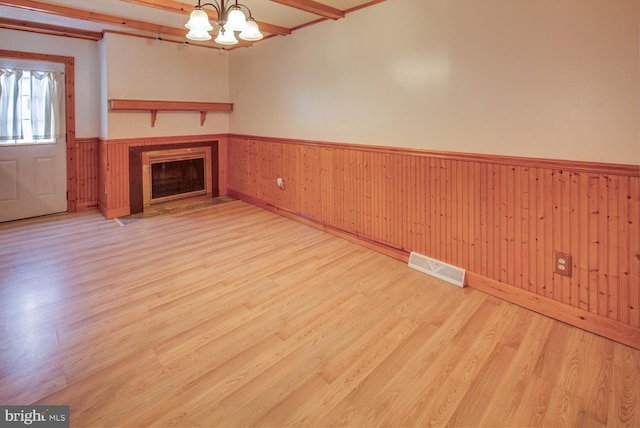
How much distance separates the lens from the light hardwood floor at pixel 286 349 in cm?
171

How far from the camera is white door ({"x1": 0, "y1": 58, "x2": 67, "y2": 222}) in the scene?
14.6ft

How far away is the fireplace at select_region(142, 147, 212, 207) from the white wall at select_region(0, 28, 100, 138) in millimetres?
849

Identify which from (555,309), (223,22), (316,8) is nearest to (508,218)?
(555,309)

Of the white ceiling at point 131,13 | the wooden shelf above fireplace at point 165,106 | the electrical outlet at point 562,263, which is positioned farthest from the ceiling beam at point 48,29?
the electrical outlet at point 562,263

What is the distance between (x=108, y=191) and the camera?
477 centimetres

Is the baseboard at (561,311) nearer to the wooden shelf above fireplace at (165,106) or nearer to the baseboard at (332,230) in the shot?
the baseboard at (332,230)

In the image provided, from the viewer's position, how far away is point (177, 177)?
18.2 feet

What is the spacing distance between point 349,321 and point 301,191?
243cm

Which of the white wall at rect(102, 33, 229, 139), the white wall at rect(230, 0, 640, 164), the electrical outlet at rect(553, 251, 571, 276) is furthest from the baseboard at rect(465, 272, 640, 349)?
the white wall at rect(102, 33, 229, 139)

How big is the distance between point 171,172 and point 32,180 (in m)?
1.67

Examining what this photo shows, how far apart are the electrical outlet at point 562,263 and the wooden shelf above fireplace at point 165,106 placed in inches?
187

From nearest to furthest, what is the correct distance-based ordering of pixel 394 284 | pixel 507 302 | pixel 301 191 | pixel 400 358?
1. pixel 400 358
2. pixel 507 302
3. pixel 394 284
4. pixel 301 191

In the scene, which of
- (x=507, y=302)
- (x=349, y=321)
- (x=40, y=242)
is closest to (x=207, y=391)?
(x=349, y=321)

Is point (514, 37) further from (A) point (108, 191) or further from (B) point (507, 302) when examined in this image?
(A) point (108, 191)
